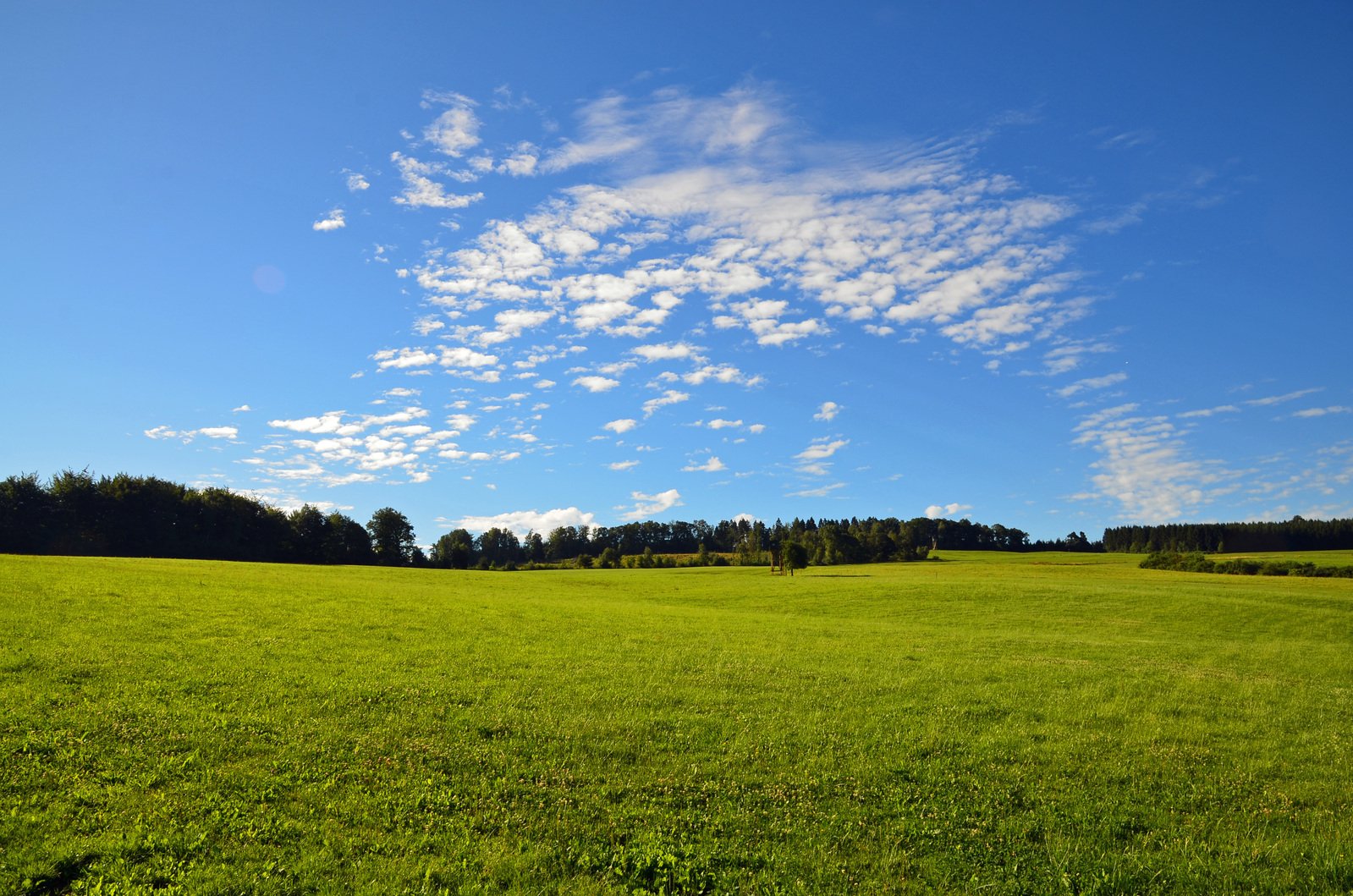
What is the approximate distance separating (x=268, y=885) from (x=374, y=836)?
1.61 meters

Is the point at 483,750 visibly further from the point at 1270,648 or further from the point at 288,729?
the point at 1270,648

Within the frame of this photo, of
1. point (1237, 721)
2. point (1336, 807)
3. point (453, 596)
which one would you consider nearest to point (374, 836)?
point (1336, 807)

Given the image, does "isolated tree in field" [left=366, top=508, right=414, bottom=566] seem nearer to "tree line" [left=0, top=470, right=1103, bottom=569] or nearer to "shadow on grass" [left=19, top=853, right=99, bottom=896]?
"tree line" [left=0, top=470, right=1103, bottom=569]

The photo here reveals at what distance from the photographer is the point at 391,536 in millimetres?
160875

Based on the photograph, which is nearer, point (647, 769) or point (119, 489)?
point (647, 769)

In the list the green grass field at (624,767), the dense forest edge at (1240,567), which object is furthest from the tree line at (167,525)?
the dense forest edge at (1240,567)

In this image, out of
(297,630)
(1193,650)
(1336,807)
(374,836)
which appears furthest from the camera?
(1193,650)

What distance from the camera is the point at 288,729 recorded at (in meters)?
14.6

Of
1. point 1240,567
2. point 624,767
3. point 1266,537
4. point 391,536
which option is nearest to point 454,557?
point 391,536

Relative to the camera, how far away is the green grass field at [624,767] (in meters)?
10.1

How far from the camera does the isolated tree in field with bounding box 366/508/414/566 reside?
159 meters

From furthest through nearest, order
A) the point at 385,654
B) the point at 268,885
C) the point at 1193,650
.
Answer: the point at 1193,650
the point at 385,654
the point at 268,885

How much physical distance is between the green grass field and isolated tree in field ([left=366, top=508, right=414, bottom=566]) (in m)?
135

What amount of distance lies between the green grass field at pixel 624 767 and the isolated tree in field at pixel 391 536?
444ft
